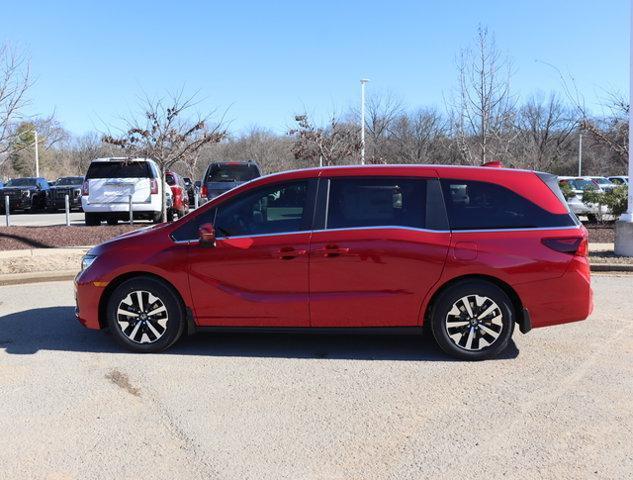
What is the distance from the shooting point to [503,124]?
20.3 meters

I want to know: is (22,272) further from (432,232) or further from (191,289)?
(432,232)

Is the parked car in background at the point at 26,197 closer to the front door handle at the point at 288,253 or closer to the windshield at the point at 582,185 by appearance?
the windshield at the point at 582,185

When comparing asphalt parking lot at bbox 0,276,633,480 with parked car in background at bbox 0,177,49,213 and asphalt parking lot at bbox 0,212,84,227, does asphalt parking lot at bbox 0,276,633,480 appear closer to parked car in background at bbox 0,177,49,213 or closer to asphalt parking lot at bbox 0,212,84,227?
asphalt parking lot at bbox 0,212,84,227

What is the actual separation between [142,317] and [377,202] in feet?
7.63

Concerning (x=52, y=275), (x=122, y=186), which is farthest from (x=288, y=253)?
(x=122, y=186)

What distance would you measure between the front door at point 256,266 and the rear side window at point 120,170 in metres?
10.1

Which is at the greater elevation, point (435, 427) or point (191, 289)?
point (191, 289)

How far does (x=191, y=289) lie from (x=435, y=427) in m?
2.48

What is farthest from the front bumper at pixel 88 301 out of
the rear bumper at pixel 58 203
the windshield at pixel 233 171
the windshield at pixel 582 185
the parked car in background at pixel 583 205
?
the rear bumper at pixel 58 203

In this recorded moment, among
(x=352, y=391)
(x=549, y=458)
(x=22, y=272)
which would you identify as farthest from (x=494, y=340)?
(x=22, y=272)

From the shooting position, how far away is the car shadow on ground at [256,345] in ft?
18.3

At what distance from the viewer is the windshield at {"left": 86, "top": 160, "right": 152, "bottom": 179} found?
49.0ft

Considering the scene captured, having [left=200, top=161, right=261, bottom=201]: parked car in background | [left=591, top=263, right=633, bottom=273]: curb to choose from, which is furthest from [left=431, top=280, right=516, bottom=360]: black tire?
[left=200, top=161, right=261, bottom=201]: parked car in background

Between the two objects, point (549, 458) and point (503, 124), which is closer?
point (549, 458)
